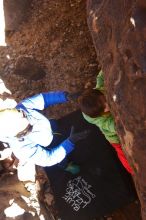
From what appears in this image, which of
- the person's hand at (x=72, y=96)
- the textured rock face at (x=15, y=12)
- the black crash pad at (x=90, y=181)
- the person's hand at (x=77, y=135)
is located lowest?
the black crash pad at (x=90, y=181)

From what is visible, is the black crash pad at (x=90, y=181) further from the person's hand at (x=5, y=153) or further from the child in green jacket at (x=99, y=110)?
the child in green jacket at (x=99, y=110)

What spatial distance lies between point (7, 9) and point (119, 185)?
2922 mm

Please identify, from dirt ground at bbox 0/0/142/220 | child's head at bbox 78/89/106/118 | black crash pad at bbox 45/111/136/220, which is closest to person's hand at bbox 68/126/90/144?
black crash pad at bbox 45/111/136/220

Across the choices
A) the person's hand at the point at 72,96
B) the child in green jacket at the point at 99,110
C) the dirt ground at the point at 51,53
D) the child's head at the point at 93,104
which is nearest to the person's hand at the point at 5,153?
the dirt ground at the point at 51,53

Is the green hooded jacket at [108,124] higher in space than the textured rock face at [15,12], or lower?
lower

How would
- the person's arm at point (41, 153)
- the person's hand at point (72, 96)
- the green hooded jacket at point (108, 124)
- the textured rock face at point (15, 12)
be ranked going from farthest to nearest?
the textured rock face at point (15, 12)
the person's hand at point (72, 96)
the person's arm at point (41, 153)
the green hooded jacket at point (108, 124)

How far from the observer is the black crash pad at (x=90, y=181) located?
14.1ft

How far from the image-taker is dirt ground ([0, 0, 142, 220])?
5.27 metres

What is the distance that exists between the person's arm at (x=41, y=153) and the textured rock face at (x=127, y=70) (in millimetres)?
1112

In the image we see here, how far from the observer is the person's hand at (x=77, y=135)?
4379 millimetres

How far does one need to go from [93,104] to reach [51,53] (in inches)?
94.6

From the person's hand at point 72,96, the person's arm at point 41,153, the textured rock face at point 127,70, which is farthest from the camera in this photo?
the person's hand at point 72,96

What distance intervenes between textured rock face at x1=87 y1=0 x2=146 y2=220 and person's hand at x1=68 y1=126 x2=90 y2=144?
4.21ft

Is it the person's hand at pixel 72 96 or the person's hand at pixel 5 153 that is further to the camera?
the person's hand at pixel 5 153
